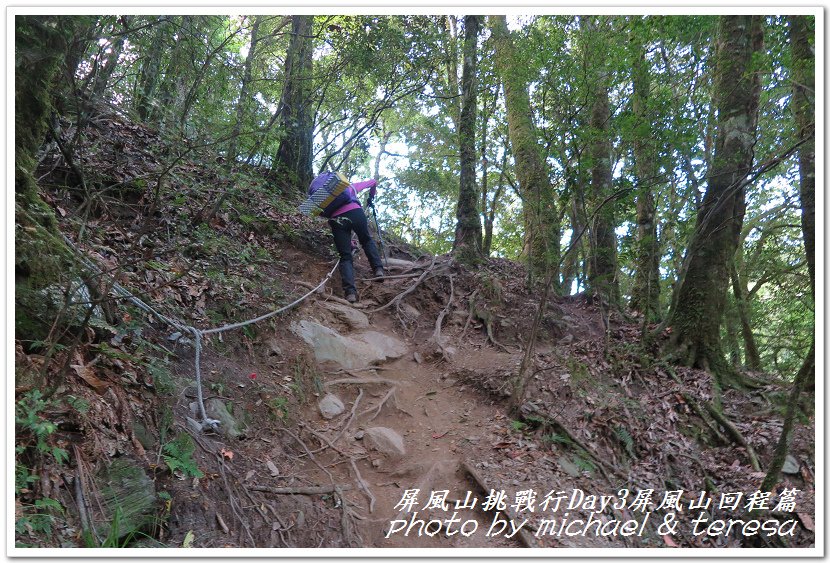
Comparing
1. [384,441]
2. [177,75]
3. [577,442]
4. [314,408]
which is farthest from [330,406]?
[177,75]

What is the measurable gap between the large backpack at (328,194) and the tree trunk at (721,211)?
195 inches

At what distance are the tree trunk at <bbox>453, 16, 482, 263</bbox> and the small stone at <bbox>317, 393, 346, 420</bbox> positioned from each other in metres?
4.18

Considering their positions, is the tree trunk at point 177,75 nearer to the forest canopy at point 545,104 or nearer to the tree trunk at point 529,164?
the forest canopy at point 545,104

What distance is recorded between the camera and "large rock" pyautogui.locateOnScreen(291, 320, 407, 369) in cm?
587

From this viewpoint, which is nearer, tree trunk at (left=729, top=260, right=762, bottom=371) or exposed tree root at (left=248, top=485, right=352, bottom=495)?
exposed tree root at (left=248, top=485, right=352, bottom=495)

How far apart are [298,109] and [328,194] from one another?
9.02ft

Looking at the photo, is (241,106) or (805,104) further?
(241,106)

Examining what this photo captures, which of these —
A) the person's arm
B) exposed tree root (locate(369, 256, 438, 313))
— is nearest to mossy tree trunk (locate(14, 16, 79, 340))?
the person's arm

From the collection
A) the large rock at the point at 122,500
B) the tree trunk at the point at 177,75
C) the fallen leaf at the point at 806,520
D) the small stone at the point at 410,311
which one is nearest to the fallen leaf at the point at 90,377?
the large rock at the point at 122,500

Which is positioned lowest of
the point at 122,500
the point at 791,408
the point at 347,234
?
the point at 122,500

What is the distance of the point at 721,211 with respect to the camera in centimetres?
632

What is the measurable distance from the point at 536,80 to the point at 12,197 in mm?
6196

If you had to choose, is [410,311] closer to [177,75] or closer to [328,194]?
[328,194]

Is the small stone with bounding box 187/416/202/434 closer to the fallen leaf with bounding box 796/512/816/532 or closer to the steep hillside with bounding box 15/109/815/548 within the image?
the steep hillside with bounding box 15/109/815/548
